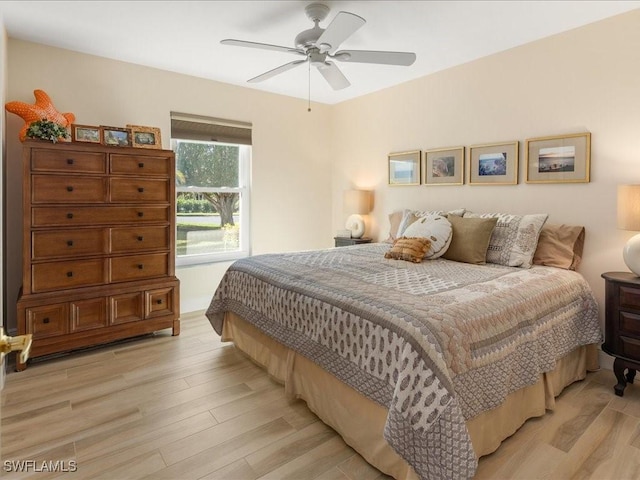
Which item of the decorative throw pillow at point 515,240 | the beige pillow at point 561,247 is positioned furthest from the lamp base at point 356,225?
the beige pillow at point 561,247

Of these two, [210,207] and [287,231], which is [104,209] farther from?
[287,231]

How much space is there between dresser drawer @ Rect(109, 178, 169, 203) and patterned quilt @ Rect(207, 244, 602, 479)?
1.04m

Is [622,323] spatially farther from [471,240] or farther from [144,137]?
[144,137]

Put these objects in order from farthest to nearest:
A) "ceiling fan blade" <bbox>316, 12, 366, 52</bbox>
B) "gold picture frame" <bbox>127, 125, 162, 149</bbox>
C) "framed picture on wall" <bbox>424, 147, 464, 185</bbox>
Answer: "framed picture on wall" <bbox>424, 147, 464, 185</bbox> → "gold picture frame" <bbox>127, 125, 162, 149</bbox> → "ceiling fan blade" <bbox>316, 12, 366, 52</bbox>

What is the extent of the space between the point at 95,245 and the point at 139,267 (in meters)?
0.37

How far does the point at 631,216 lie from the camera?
2.36 m

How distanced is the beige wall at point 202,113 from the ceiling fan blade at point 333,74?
5.41 feet

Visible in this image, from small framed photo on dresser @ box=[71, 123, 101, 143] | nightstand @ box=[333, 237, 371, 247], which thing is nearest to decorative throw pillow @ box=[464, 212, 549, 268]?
nightstand @ box=[333, 237, 371, 247]

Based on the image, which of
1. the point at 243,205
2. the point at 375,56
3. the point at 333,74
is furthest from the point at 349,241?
the point at 375,56

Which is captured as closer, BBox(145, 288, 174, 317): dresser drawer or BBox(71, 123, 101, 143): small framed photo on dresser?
BBox(71, 123, 101, 143): small framed photo on dresser

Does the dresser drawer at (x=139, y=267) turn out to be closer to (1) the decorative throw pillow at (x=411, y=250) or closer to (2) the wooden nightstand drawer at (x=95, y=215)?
(2) the wooden nightstand drawer at (x=95, y=215)

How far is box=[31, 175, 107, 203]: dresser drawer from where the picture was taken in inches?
108

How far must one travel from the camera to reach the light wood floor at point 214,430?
5.72ft

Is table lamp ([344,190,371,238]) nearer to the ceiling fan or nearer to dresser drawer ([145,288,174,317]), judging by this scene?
the ceiling fan
